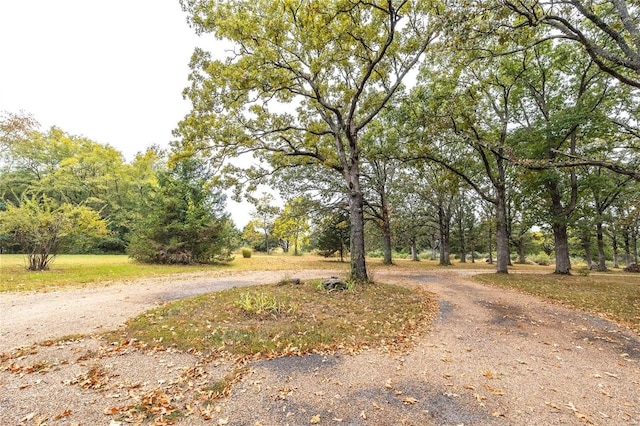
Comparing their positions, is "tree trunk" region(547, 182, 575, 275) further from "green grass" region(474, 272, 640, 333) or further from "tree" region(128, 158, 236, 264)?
"tree" region(128, 158, 236, 264)

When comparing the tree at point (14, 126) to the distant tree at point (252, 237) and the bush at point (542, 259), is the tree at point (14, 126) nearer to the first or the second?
the distant tree at point (252, 237)

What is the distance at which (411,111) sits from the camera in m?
13.4

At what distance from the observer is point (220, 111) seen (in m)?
10.5

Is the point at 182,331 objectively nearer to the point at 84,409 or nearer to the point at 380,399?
the point at 84,409

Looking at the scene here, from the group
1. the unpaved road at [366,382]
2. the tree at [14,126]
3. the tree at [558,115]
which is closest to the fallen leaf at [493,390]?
the unpaved road at [366,382]

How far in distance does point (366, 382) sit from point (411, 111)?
12.6 m

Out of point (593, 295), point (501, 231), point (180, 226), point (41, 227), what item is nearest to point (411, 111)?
point (501, 231)

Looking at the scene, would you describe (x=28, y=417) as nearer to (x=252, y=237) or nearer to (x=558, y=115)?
(x=558, y=115)

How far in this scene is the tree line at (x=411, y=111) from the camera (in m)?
8.43

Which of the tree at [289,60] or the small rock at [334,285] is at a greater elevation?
the tree at [289,60]

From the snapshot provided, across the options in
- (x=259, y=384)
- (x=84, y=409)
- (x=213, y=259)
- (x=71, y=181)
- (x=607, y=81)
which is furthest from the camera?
(x=71, y=181)

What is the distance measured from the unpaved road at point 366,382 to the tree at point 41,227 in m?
9.23

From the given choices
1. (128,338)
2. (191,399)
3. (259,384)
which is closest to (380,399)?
(259,384)

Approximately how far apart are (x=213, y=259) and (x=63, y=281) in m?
11.1
